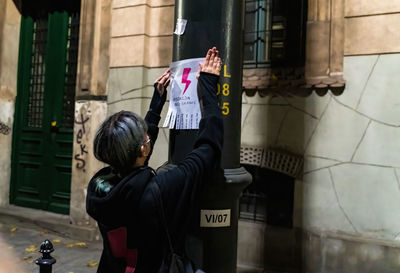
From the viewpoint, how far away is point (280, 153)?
16.2ft

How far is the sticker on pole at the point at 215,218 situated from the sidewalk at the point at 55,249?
3.24m

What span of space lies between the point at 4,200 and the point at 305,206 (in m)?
5.81

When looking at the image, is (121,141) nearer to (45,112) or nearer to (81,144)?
(81,144)

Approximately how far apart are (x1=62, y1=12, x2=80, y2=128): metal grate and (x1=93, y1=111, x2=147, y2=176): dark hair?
5.63 metres

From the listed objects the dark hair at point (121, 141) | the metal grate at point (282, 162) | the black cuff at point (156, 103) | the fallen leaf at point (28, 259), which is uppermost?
the black cuff at point (156, 103)

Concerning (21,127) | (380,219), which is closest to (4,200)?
(21,127)

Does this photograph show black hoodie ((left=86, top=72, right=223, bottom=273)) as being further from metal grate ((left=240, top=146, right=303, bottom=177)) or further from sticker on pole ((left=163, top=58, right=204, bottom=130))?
metal grate ((left=240, top=146, right=303, bottom=177))

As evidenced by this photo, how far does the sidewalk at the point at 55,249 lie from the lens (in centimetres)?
494

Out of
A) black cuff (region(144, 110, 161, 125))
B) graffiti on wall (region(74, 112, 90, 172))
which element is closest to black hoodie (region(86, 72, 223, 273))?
black cuff (region(144, 110, 161, 125))

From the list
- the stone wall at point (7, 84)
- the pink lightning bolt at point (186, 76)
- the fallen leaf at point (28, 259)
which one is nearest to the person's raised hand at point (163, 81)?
the pink lightning bolt at point (186, 76)

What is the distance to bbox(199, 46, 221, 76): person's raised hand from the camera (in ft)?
6.64

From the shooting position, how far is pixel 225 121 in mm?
2172

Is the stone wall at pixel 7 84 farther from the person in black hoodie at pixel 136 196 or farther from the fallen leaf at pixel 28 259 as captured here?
the person in black hoodie at pixel 136 196

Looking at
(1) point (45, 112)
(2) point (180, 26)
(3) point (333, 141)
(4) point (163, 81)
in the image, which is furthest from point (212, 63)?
(1) point (45, 112)
